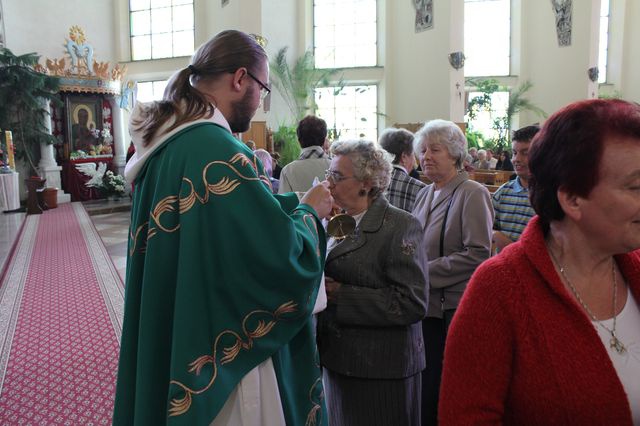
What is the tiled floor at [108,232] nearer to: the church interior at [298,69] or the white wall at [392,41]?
the church interior at [298,69]

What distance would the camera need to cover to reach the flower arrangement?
48.0 feet

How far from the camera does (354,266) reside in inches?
80.5

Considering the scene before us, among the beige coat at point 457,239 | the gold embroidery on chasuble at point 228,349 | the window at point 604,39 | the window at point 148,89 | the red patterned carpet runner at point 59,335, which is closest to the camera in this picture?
the gold embroidery on chasuble at point 228,349

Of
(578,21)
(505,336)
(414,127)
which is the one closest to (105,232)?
(414,127)

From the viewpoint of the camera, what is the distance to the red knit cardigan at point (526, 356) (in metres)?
1.13

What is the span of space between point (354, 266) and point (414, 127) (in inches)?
497

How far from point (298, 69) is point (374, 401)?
13968 mm

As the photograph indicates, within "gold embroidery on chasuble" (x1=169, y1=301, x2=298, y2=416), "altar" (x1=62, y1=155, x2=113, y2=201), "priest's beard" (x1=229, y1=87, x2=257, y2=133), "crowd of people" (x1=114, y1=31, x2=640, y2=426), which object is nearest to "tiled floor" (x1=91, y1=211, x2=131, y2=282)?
"altar" (x1=62, y1=155, x2=113, y2=201)

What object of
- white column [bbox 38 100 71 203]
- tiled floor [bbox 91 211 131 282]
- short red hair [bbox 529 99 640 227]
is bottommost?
tiled floor [bbox 91 211 131 282]

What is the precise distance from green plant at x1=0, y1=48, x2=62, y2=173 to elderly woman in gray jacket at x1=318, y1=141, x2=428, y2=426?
13.6 m

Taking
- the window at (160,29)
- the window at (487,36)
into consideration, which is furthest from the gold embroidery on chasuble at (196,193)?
the window at (487,36)

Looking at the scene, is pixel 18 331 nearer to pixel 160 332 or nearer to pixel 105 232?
pixel 160 332

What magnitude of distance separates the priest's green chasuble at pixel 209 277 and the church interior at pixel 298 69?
28.1 feet

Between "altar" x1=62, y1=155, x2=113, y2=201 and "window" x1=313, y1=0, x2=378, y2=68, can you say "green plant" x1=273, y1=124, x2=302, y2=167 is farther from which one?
"altar" x1=62, y1=155, x2=113, y2=201
